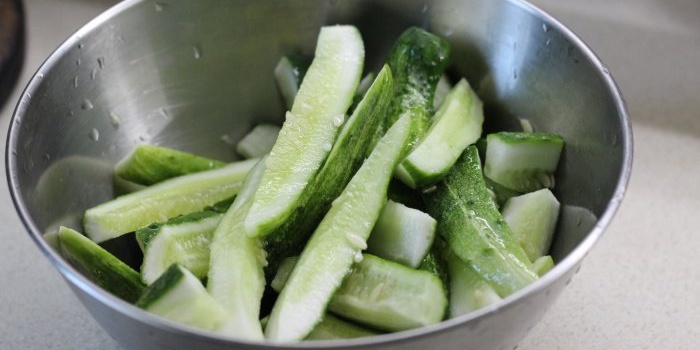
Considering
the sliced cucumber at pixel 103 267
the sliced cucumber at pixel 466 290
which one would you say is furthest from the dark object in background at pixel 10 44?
the sliced cucumber at pixel 466 290

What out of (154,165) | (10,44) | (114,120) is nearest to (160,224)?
(154,165)

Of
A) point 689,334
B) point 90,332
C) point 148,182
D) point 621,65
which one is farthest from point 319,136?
point 621,65

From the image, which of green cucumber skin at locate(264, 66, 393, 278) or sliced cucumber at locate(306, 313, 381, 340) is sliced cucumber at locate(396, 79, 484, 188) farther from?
sliced cucumber at locate(306, 313, 381, 340)

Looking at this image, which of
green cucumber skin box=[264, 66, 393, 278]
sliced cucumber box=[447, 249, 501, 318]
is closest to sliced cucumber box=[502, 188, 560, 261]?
sliced cucumber box=[447, 249, 501, 318]

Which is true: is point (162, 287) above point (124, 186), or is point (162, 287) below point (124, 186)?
above

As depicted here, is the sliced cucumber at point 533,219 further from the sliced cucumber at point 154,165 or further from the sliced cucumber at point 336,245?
the sliced cucumber at point 154,165

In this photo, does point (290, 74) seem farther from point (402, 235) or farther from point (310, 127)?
point (402, 235)

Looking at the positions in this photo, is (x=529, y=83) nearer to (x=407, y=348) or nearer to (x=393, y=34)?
(x=393, y=34)
